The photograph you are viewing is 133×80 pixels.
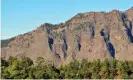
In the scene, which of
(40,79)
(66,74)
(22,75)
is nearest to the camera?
(40,79)

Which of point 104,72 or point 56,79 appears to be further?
point 104,72

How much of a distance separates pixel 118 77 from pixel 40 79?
2022 cm

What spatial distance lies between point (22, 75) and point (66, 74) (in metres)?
8.89

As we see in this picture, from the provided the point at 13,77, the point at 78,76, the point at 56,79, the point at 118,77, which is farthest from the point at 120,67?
the point at 13,77

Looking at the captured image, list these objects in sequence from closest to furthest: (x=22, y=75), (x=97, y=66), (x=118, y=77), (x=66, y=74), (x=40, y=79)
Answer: (x=40, y=79) < (x=22, y=75) < (x=66, y=74) < (x=118, y=77) < (x=97, y=66)

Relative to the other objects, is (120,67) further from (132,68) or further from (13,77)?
(13,77)

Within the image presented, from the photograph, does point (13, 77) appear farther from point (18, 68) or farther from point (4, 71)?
point (18, 68)

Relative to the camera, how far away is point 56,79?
5662 centimetres

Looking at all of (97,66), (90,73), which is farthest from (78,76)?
(97,66)

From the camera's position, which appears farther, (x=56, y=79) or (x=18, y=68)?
(x=18, y=68)

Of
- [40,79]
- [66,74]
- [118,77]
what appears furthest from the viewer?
[118,77]

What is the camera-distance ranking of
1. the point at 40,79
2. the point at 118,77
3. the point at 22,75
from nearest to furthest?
the point at 40,79, the point at 22,75, the point at 118,77

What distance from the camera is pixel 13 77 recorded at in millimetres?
55156

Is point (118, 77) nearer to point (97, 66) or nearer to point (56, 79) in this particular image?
point (97, 66)
